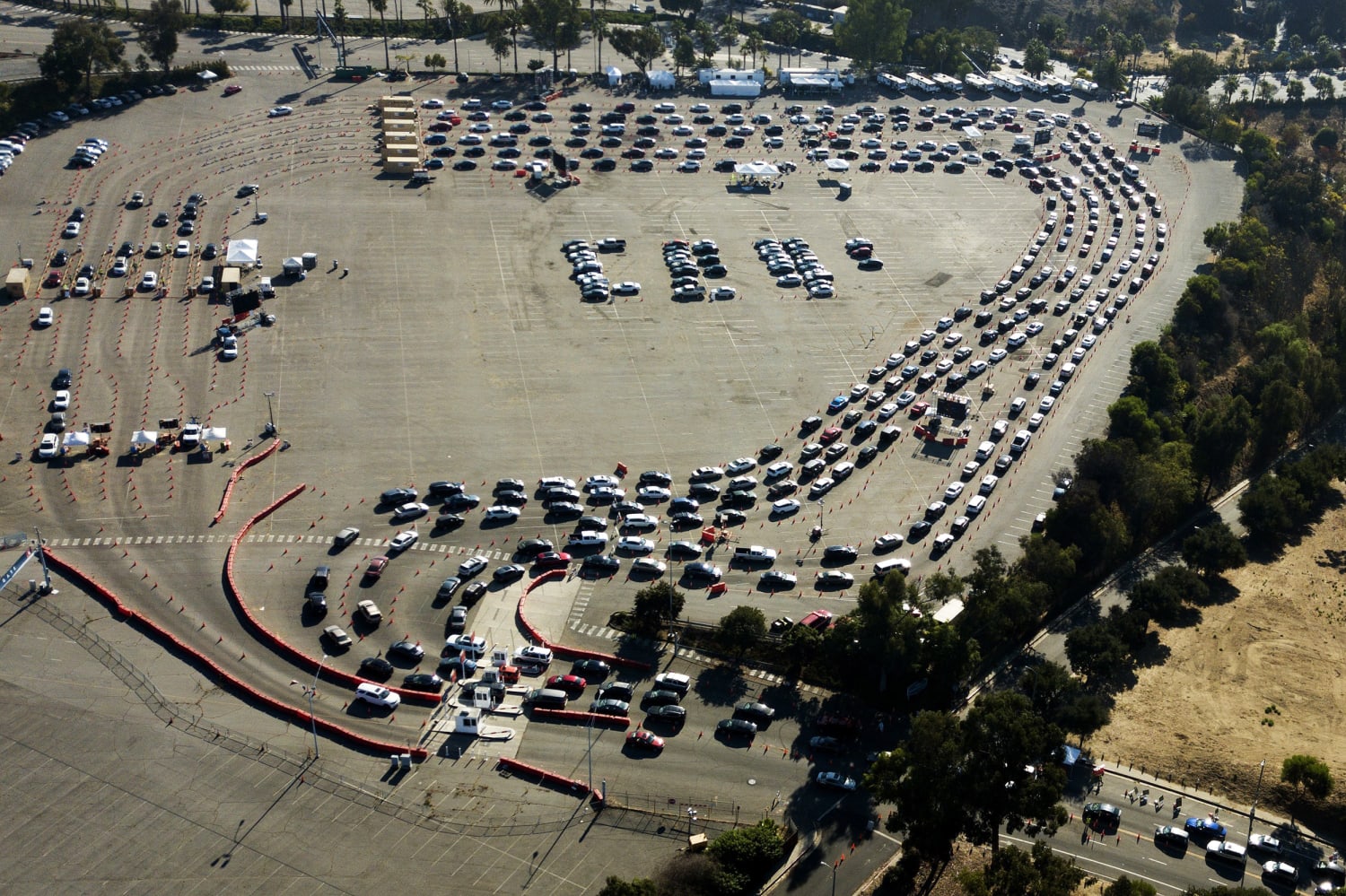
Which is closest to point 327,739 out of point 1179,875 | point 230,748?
point 230,748

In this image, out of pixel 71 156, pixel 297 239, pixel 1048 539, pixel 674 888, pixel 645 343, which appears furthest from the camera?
pixel 71 156

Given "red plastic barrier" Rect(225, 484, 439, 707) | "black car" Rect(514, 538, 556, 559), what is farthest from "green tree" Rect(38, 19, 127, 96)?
"black car" Rect(514, 538, 556, 559)

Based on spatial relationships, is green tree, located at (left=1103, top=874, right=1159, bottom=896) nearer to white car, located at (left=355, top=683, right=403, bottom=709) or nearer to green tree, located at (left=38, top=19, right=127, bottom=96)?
white car, located at (left=355, top=683, right=403, bottom=709)

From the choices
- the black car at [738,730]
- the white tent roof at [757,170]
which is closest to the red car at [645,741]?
the black car at [738,730]

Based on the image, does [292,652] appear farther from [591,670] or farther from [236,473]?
[236,473]

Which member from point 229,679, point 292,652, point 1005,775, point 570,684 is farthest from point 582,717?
point 1005,775

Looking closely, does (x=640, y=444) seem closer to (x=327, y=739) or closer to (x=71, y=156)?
(x=327, y=739)

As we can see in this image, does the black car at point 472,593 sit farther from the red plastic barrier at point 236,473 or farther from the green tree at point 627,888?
the green tree at point 627,888
